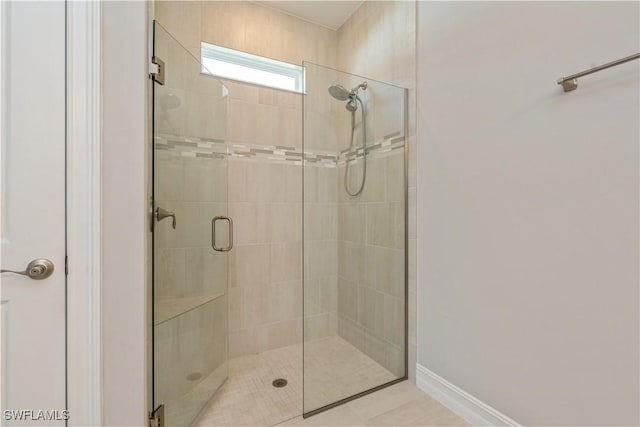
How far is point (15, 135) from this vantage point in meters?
1.07

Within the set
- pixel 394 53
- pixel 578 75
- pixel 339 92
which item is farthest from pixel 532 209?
pixel 394 53

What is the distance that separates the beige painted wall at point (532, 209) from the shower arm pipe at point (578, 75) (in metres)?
0.03

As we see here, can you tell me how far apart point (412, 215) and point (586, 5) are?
47.1 inches

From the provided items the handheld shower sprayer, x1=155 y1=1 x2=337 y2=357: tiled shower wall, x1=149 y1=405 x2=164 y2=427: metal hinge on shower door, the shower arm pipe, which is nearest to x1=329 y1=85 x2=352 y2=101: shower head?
the handheld shower sprayer

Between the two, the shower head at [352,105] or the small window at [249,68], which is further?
the small window at [249,68]

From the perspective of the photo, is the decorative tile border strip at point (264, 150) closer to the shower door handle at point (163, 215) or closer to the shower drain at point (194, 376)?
the shower door handle at point (163, 215)

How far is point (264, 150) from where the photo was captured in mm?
2355

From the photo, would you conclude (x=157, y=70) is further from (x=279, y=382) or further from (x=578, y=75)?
(x=279, y=382)

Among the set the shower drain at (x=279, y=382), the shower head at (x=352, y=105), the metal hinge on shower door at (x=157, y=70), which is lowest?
the shower drain at (x=279, y=382)

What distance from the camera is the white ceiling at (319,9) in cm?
234

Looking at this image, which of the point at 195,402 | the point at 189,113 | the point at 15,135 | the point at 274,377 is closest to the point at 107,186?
the point at 15,135

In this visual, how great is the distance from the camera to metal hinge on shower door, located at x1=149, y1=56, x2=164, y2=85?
4.11 feet

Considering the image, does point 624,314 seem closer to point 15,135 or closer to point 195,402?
point 195,402

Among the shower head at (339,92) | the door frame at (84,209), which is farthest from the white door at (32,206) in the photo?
the shower head at (339,92)
